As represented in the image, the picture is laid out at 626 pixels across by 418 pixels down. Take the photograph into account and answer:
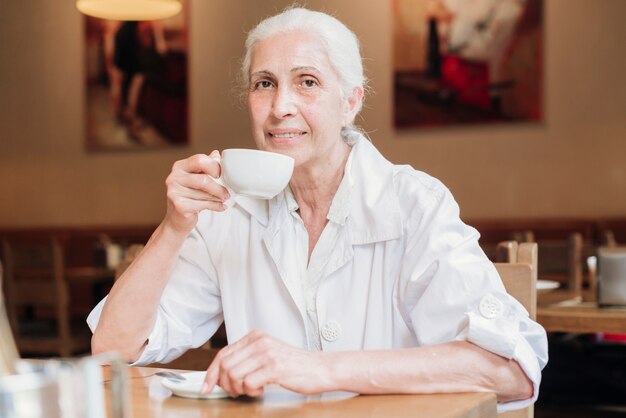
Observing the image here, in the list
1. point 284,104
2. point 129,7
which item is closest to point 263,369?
point 284,104

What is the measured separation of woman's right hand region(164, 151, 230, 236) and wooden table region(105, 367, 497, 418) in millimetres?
332

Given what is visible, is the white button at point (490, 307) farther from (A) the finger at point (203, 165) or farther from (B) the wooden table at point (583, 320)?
(B) the wooden table at point (583, 320)

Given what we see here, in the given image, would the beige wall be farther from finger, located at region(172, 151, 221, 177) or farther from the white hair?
finger, located at region(172, 151, 221, 177)

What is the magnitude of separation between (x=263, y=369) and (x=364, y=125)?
624 centimetres

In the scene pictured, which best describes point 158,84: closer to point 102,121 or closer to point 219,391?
point 102,121

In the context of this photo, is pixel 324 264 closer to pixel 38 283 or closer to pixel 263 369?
pixel 263 369

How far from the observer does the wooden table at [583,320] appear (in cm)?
223

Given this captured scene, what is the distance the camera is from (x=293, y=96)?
4.95 ft

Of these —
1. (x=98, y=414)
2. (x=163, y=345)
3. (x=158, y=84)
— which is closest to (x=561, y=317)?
(x=163, y=345)

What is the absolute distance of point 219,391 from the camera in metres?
1.08

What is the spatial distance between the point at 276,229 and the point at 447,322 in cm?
44

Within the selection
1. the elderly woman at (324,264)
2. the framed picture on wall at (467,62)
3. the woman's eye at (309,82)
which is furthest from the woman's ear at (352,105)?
the framed picture on wall at (467,62)

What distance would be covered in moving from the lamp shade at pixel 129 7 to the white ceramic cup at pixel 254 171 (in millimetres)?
4808

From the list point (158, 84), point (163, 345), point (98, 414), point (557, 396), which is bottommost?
point (557, 396)
